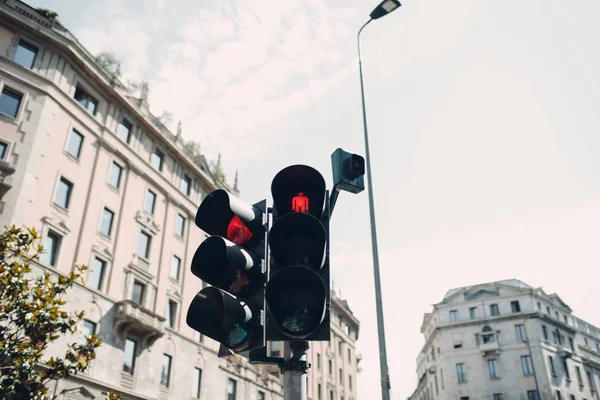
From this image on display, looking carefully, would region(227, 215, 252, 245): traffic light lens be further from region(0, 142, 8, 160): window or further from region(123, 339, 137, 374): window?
region(123, 339, 137, 374): window

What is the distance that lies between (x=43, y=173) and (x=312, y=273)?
23.7 metres

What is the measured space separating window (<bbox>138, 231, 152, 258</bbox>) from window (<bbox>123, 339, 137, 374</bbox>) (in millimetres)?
5124

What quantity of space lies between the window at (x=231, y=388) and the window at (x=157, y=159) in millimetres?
15221

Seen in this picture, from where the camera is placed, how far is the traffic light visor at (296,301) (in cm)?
339

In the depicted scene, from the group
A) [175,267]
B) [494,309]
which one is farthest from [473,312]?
[175,267]

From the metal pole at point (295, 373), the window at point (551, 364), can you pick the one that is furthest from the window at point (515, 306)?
the metal pole at point (295, 373)

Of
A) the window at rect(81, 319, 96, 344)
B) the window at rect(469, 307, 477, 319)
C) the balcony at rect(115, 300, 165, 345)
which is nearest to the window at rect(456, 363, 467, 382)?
the window at rect(469, 307, 477, 319)

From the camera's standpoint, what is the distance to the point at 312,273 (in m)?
3.42

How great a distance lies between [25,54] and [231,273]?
87.6 feet

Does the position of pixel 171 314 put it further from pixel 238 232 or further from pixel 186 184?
pixel 238 232

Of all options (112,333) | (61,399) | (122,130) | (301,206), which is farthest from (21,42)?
(301,206)

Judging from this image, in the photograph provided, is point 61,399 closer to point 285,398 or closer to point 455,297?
point 285,398

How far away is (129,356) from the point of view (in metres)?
25.8

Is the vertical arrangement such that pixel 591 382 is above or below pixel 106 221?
below
